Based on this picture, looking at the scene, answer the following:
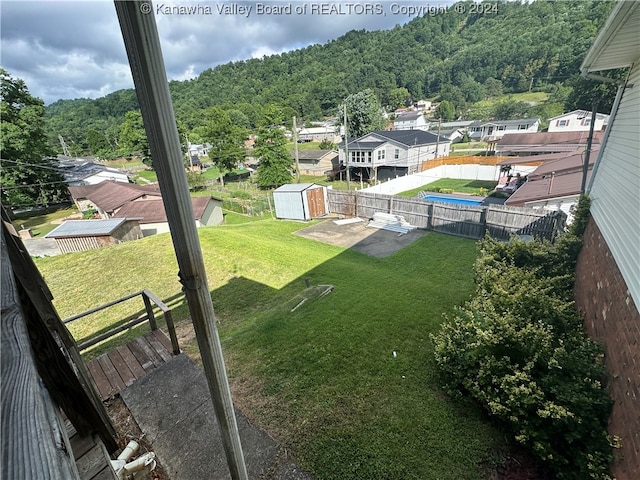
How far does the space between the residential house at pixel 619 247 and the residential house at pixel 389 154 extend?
24.5 m

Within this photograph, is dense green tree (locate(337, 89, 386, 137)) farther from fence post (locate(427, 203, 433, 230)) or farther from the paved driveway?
the paved driveway

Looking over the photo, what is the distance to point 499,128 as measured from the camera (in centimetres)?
4769

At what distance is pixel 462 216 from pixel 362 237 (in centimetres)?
429

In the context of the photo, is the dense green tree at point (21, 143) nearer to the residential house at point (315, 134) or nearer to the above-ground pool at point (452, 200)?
the above-ground pool at point (452, 200)

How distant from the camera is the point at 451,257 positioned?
32.9 feet

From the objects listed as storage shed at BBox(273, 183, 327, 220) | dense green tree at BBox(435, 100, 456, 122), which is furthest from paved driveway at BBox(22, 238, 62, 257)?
dense green tree at BBox(435, 100, 456, 122)

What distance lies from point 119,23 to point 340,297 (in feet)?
21.5

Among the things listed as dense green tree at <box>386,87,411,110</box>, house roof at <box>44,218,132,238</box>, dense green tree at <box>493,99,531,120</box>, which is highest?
dense green tree at <box>386,87,411,110</box>

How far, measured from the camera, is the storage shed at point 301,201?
1612cm

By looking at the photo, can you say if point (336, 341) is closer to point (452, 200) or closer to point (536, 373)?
point (536, 373)

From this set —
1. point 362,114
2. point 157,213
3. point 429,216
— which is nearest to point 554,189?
point 429,216

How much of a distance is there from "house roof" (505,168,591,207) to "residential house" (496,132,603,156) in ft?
70.8

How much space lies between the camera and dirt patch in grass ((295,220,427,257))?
452 inches

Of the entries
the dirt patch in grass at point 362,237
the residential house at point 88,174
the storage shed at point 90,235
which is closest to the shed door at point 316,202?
the dirt patch in grass at point 362,237
